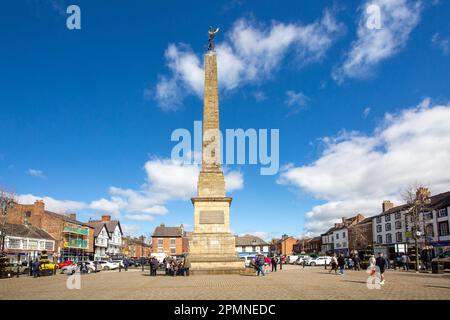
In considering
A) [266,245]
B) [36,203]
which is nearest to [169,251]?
[266,245]

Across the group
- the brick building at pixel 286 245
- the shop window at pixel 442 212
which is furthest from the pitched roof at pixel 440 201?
the brick building at pixel 286 245

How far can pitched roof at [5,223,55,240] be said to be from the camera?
4813 centimetres

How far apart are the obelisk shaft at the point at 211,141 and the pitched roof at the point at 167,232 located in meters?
69.1

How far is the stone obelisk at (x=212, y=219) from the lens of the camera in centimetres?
2339

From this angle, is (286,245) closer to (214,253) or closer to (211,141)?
(211,141)

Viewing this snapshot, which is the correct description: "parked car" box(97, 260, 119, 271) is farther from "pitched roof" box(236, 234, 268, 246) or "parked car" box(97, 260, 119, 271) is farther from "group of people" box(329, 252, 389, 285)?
"pitched roof" box(236, 234, 268, 246)

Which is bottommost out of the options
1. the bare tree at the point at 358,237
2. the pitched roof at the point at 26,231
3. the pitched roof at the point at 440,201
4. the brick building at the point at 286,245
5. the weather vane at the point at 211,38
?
the brick building at the point at 286,245

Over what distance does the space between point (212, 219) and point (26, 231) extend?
130 ft

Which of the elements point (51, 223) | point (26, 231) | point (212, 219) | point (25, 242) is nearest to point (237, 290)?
point (212, 219)

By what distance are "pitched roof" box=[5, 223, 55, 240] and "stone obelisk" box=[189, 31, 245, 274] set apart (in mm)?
32829

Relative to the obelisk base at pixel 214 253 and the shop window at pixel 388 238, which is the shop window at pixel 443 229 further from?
the obelisk base at pixel 214 253
